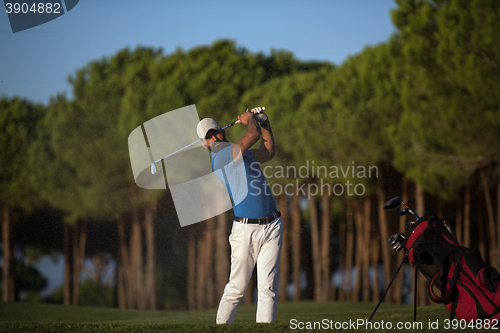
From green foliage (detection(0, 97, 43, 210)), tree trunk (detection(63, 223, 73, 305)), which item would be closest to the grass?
green foliage (detection(0, 97, 43, 210))

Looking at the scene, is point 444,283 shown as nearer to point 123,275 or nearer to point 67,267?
point 67,267

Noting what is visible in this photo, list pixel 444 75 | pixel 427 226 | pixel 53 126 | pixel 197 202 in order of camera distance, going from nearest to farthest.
Result: pixel 427 226 < pixel 444 75 < pixel 197 202 < pixel 53 126

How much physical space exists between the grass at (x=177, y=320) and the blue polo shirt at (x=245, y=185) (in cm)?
81

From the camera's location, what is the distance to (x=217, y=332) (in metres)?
3.32

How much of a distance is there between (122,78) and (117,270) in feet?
16.9

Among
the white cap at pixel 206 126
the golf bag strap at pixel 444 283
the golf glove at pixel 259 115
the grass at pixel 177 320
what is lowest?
the grass at pixel 177 320

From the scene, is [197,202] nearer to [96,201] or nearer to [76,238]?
[96,201]

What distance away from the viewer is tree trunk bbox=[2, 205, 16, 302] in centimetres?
1119

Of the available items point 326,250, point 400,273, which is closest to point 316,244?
point 326,250

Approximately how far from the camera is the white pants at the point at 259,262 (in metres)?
3.69

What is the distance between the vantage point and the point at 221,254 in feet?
38.0

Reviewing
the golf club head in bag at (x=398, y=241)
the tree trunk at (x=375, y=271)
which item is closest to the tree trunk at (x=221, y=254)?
the tree trunk at (x=375, y=271)

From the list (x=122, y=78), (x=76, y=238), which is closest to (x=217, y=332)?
(x=122, y=78)

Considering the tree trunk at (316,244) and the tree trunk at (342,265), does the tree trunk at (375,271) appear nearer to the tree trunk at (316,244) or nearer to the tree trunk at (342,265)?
the tree trunk at (342,265)
